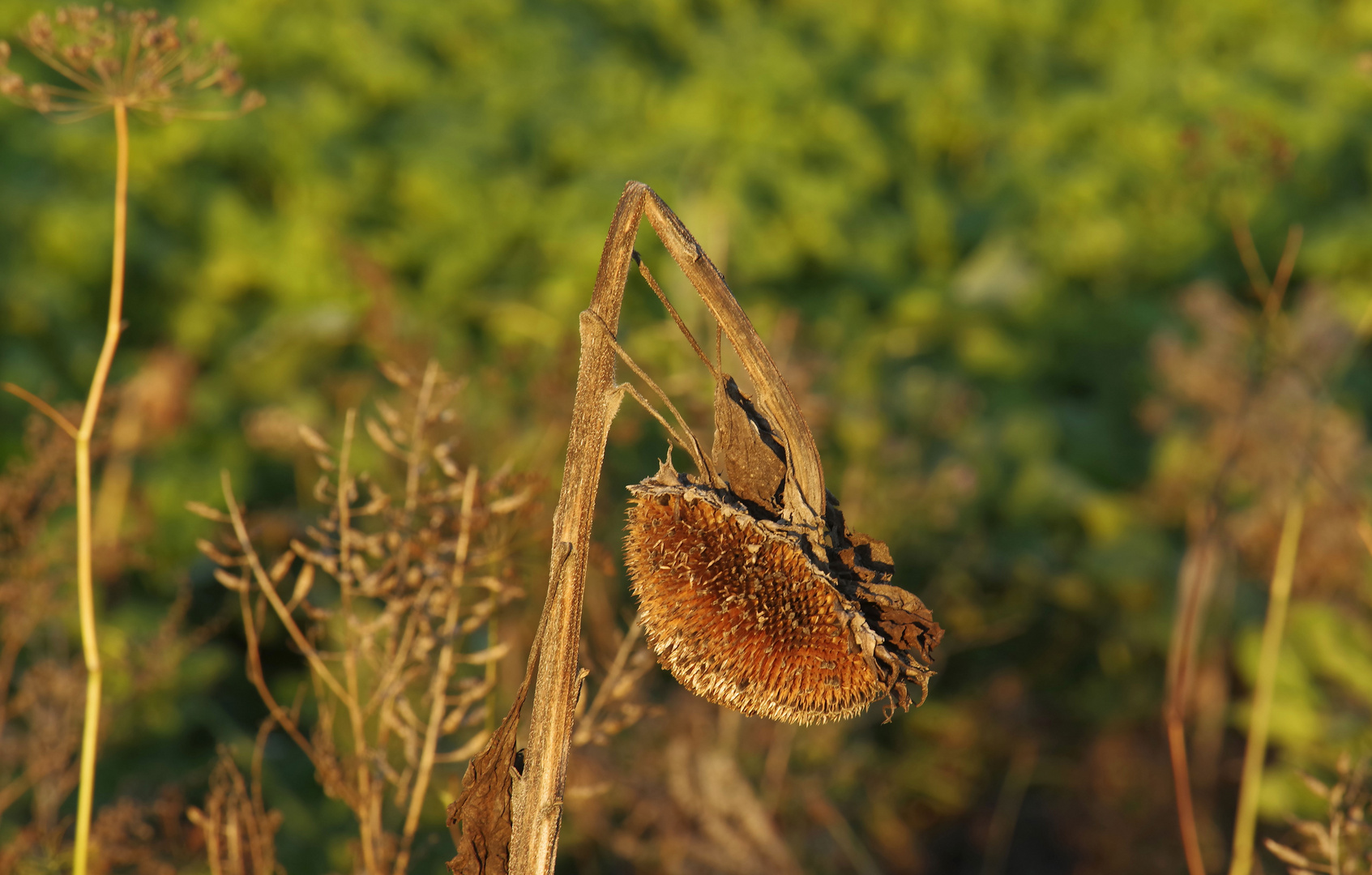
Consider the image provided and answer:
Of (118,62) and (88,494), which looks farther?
(118,62)

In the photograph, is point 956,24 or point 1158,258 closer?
point 1158,258

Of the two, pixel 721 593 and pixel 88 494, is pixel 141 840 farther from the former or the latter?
pixel 721 593

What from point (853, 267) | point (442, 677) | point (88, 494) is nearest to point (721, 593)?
point (442, 677)

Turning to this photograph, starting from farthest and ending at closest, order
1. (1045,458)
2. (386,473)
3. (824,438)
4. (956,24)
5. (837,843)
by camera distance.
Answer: (956,24) → (1045,458) → (824,438) → (386,473) → (837,843)

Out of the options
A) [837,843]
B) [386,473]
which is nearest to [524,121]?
[386,473]

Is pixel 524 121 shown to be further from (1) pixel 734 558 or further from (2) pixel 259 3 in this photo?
(1) pixel 734 558

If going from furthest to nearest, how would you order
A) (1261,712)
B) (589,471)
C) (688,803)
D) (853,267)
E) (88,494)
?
1. (853,267)
2. (688,803)
3. (1261,712)
4. (88,494)
5. (589,471)

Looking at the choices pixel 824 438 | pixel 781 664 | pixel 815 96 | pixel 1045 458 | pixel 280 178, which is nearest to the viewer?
pixel 781 664
